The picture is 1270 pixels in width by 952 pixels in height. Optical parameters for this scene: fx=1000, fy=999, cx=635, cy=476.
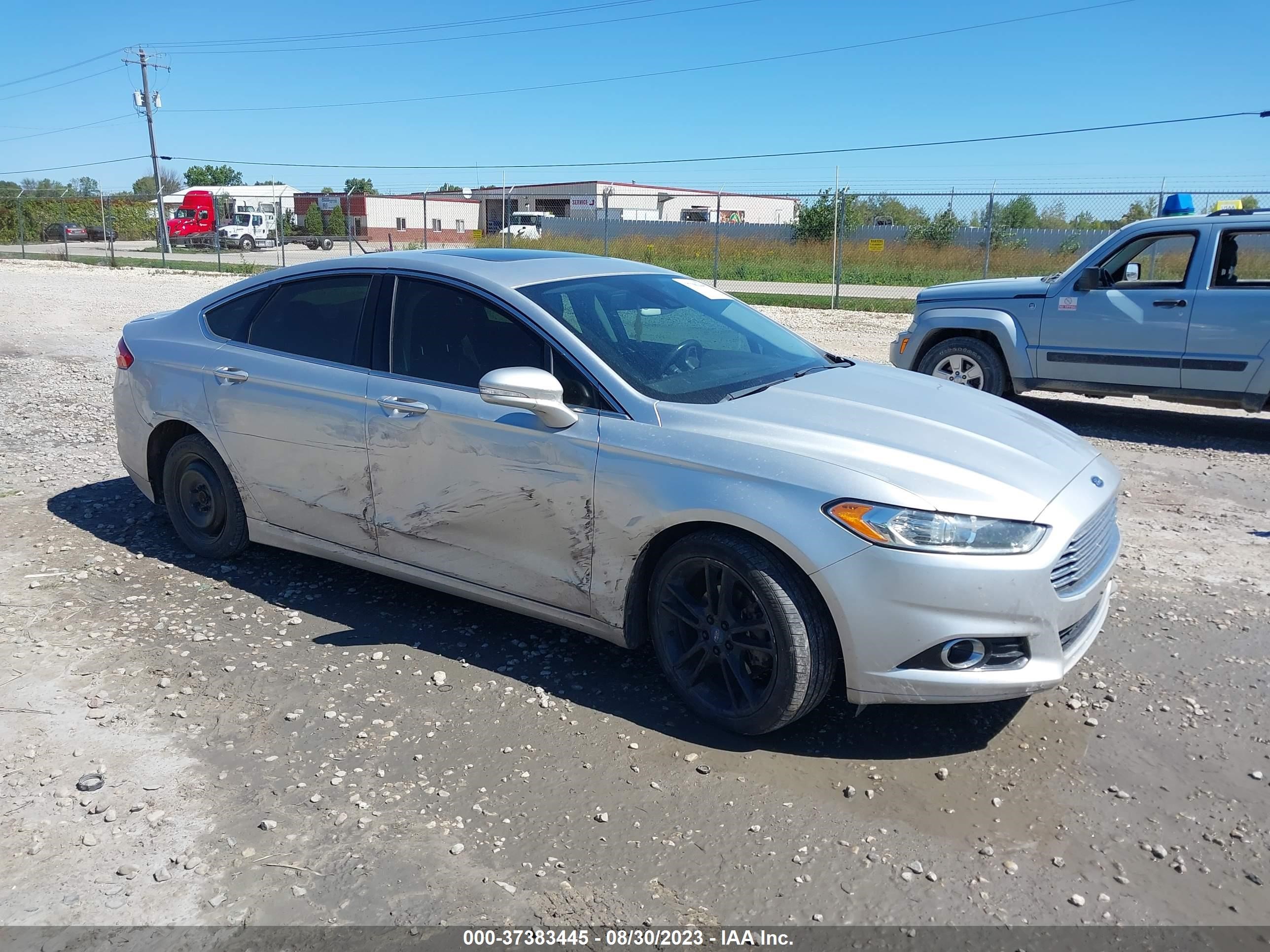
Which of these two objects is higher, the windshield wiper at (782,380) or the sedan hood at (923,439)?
the windshield wiper at (782,380)

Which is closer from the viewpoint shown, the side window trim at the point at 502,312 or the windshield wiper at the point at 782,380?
the side window trim at the point at 502,312

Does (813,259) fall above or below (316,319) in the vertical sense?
above

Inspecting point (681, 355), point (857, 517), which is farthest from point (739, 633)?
point (681, 355)

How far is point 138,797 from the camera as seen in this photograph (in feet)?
10.7

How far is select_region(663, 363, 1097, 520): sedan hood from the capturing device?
3.33 metres

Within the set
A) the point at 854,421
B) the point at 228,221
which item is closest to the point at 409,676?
the point at 854,421

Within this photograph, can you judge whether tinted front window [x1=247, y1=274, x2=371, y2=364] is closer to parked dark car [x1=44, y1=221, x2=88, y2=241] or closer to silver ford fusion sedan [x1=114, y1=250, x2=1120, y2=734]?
silver ford fusion sedan [x1=114, y1=250, x2=1120, y2=734]

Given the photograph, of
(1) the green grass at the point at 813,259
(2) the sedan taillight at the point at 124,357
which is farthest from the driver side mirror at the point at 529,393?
(1) the green grass at the point at 813,259

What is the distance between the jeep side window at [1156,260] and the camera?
8.49m

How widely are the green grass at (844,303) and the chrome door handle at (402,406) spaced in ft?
51.6

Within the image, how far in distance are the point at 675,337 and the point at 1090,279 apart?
19.1 feet

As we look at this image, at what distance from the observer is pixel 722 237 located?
31.1 meters

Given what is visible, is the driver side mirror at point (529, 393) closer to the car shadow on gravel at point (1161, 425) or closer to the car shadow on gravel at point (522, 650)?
the car shadow on gravel at point (522, 650)

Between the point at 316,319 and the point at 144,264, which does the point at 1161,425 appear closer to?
the point at 316,319
